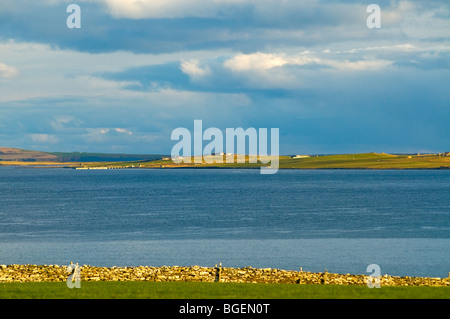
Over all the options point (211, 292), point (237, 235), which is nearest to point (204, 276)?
point (211, 292)

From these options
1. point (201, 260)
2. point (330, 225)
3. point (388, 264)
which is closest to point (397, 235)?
point (330, 225)

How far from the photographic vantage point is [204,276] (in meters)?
38.6

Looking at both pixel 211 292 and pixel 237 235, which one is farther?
pixel 237 235

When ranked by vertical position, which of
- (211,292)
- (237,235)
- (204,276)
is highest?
(237,235)

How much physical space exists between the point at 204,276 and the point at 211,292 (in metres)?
9.64

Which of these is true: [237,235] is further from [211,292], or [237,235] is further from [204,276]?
[211,292]

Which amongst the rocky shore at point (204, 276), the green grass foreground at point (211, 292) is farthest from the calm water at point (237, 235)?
the green grass foreground at point (211, 292)

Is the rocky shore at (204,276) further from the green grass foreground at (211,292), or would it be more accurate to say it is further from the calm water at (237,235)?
the calm water at (237,235)

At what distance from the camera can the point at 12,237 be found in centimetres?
7250

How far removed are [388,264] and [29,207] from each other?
274ft

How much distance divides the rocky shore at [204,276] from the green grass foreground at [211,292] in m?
5.22

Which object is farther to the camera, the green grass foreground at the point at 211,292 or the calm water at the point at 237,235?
the calm water at the point at 237,235

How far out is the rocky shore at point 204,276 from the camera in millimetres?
36906

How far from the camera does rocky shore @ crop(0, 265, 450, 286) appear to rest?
36.9 metres
